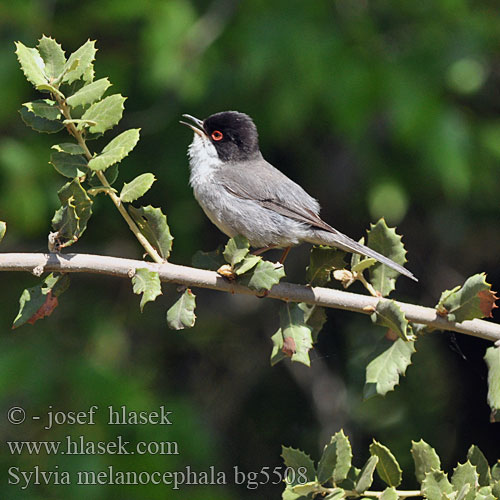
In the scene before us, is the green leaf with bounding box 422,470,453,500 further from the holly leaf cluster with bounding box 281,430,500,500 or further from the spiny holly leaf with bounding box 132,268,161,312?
the spiny holly leaf with bounding box 132,268,161,312

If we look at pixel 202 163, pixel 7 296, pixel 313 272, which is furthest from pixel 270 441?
pixel 313 272

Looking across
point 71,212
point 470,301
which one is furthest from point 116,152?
point 470,301

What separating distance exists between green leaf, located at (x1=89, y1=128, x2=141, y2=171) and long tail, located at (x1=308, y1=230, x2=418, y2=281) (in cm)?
88

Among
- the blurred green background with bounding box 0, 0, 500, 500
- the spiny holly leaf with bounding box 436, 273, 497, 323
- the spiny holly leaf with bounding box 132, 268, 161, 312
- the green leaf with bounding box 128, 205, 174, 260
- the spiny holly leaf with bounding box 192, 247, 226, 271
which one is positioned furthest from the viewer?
the blurred green background with bounding box 0, 0, 500, 500

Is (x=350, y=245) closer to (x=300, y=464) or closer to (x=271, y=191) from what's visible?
(x=271, y=191)

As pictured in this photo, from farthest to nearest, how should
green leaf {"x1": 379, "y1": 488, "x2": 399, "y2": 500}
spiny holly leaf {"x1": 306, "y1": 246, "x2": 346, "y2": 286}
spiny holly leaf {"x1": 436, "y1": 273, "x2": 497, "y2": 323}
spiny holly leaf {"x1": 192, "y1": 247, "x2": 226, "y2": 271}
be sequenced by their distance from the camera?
spiny holly leaf {"x1": 192, "y1": 247, "x2": 226, "y2": 271}, spiny holly leaf {"x1": 306, "y1": 246, "x2": 346, "y2": 286}, spiny holly leaf {"x1": 436, "y1": 273, "x2": 497, "y2": 323}, green leaf {"x1": 379, "y1": 488, "x2": 399, "y2": 500}

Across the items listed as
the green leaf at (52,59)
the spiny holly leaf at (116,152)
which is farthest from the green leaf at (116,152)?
the green leaf at (52,59)

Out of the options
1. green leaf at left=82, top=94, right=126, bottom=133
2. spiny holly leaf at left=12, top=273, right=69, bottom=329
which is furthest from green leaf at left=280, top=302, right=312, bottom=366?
green leaf at left=82, top=94, right=126, bottom=133

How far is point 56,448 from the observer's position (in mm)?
4469

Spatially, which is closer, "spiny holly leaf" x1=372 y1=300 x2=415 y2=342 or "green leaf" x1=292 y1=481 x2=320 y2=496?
"green leaf" x1=292 y1=481 x2=320 y2=496

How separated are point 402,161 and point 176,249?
1.79 meters

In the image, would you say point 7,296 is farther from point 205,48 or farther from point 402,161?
point 402,161

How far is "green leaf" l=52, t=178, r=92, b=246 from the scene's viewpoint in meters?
2.19

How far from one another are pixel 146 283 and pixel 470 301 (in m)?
0.92
